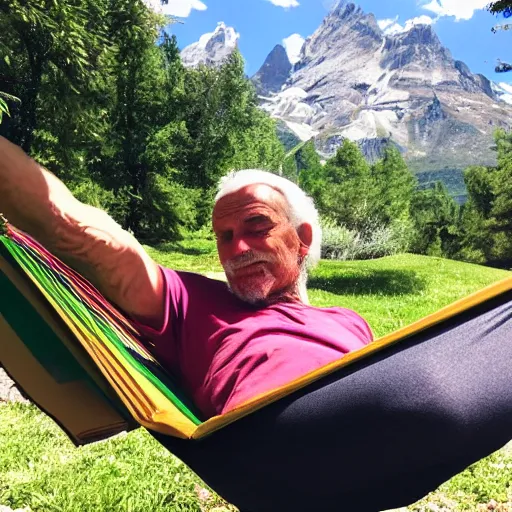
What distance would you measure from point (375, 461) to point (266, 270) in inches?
29.1

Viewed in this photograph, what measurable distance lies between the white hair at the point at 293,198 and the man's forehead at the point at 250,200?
0.01 metres

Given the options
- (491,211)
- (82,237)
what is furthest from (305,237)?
(491,211)

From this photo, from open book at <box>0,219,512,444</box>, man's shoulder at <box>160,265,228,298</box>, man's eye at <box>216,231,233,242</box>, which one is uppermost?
man's eye at <box>216,231,233,242</box>

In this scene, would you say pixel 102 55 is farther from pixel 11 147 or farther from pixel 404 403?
pixel 404 403

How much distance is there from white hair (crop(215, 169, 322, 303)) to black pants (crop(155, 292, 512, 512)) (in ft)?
2.29

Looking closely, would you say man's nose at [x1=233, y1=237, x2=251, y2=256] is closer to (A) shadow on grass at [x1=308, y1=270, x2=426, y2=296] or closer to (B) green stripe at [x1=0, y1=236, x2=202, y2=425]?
(B) green stripe at [x1=0, y1=236, x2=202, y2=425]

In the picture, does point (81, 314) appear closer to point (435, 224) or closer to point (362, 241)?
point (362, 241)

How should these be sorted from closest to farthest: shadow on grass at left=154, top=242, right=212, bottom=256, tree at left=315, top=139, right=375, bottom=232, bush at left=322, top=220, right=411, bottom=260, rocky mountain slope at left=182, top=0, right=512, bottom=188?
bush at left=322, top=220, right=411, bottom=260, tree at left=315, top=139, right=375, bottom=232, shadow on grass at left=154, top=242, right=212, bottom=256, rocky mountain slope at left=182, top=0, right=512, bottom=188

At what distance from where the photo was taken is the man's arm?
56.7 inches

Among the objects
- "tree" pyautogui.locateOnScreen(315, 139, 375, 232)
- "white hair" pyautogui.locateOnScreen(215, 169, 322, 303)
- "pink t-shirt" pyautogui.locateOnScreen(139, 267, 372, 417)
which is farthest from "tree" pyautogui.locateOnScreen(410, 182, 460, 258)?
"pink t-shirt" pyautogui.locateOnScreen(139, 267, 372, 417)

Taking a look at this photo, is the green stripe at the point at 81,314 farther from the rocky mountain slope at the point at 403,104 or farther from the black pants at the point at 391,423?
the rocky mountain slope at the point at 403,104

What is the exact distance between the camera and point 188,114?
48.3 ft

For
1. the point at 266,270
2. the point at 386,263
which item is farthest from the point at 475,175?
the point at 266,270

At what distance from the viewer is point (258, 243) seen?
5.47ft
